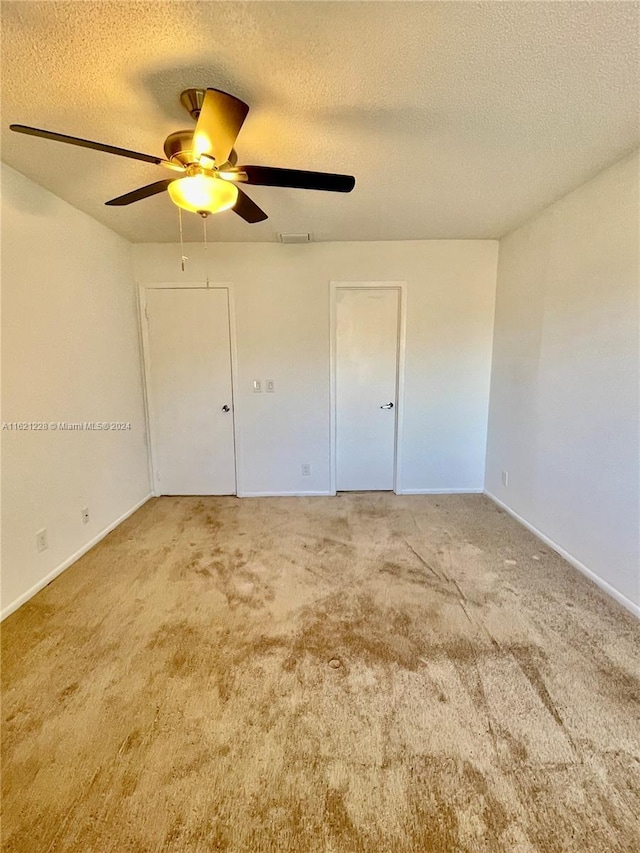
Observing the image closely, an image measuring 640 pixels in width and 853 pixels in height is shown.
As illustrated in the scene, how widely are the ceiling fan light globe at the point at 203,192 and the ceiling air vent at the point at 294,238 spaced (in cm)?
159

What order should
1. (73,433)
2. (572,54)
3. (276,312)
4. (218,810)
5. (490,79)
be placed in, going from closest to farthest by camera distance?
(218,810) → (572,54) → (490,79) → (73,433) → (276,312)

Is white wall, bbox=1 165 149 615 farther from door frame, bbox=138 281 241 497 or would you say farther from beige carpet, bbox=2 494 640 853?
beige carpet, bbox=2 494 640 853

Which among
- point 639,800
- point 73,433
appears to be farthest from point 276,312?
point 639,800

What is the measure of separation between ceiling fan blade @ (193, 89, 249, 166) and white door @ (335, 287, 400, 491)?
2098 mm

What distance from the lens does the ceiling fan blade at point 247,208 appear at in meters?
1.88

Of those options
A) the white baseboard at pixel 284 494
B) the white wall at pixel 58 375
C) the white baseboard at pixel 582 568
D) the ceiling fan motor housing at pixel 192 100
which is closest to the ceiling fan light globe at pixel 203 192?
the ceiling fan motor housing at pixel 192 100

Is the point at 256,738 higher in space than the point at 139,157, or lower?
lower

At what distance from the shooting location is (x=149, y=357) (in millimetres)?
3529

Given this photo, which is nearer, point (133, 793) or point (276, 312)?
point (133, 793)

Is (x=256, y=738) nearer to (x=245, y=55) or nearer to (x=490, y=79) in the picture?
(x=245, y=55)

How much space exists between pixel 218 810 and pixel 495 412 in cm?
336

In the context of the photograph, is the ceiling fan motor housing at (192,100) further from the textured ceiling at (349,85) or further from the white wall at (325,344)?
the white wall at (325,344)

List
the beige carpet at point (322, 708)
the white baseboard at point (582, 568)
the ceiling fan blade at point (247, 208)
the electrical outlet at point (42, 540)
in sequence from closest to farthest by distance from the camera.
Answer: the beige carpet at point (322, 708), the ceiling fan blade at point (247, 208), the white baseboard at point (582, 568), the electrical outlet at point (42, 540)

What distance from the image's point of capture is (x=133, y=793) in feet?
3.87
